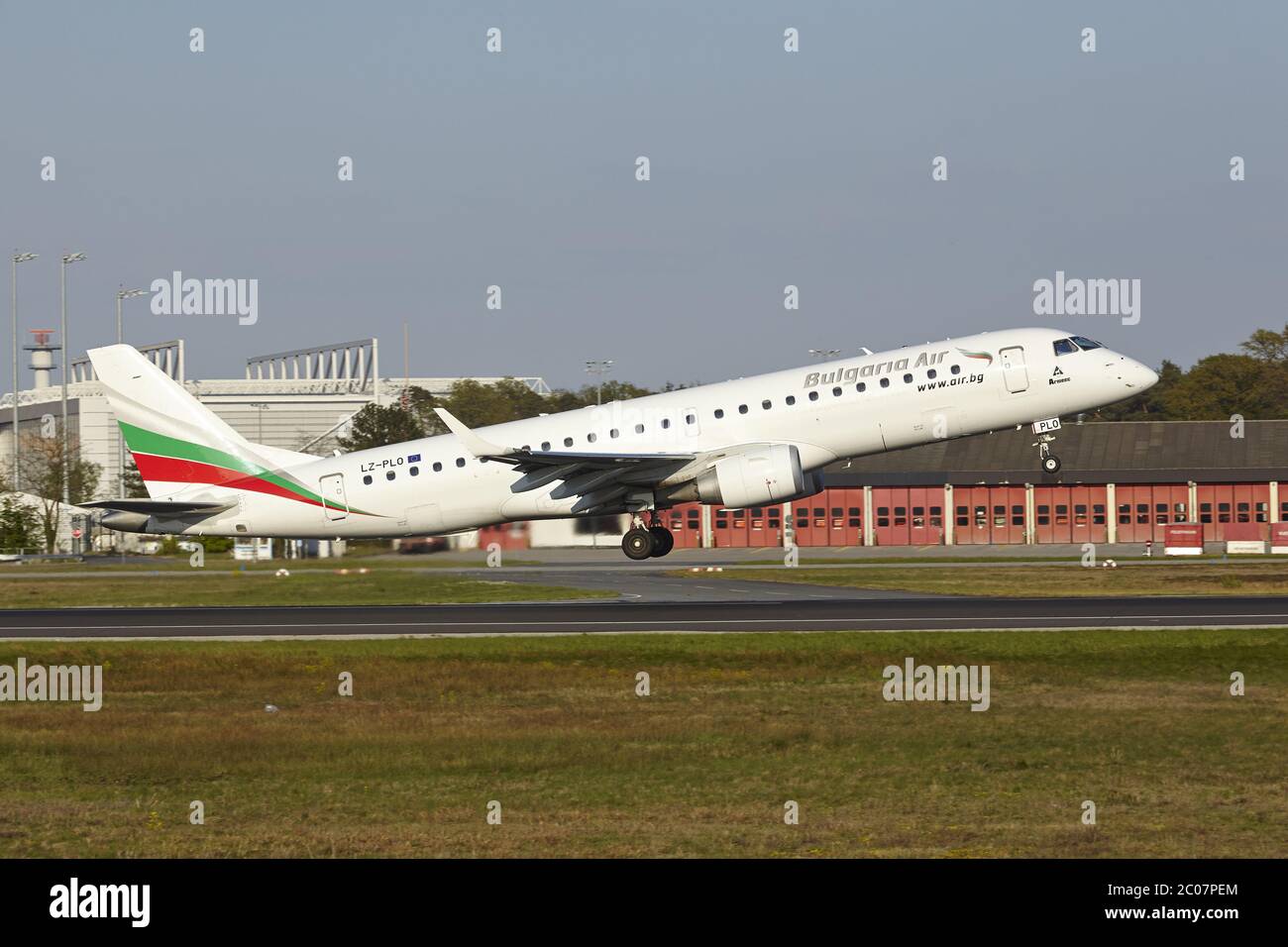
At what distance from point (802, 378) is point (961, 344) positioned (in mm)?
4213

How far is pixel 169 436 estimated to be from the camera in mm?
43656

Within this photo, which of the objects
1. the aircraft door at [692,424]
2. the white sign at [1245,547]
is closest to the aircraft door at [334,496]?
the aircraft door at [692,424]

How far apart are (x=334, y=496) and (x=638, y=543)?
867 centimetres

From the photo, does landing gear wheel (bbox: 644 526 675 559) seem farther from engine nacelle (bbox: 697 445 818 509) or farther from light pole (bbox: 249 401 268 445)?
light pole (bbox: 249 401 268 445)

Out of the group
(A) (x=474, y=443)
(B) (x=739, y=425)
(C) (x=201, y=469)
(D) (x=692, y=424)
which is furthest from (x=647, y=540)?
(C) (x=201, y=469)

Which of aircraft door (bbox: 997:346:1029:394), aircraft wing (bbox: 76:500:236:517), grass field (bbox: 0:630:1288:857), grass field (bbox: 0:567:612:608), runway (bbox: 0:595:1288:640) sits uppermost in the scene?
aircraft door (bbox: 997:346:1029:394)

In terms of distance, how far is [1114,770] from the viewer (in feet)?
70.9

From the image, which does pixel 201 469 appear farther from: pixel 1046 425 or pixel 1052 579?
pixel 1052 579

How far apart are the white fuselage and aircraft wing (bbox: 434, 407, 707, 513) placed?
43cm

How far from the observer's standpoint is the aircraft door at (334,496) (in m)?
42.0

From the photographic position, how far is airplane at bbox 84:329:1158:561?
39.0 meters

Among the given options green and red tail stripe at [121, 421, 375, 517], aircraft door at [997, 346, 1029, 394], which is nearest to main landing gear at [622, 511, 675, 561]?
green and red tail stripe at [121, 421, 375, 517]

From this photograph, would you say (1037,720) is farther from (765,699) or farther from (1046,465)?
(1046,465)

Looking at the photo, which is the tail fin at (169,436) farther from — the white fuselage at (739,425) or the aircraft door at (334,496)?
the aircraft door at (334,496)
